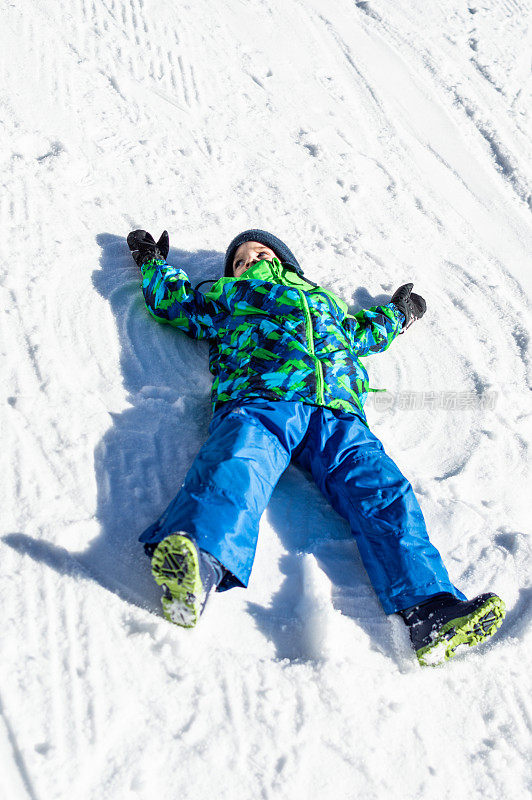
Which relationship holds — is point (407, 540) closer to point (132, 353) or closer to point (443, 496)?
point (443, 496)

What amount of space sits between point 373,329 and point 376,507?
105cm

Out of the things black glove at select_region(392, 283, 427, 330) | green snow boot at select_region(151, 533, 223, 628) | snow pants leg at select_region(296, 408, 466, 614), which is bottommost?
green snow boot at select_region(151, 533, 223, 628)

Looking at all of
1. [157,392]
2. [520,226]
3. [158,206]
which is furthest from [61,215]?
[520,226]

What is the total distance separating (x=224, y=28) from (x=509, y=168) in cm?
211

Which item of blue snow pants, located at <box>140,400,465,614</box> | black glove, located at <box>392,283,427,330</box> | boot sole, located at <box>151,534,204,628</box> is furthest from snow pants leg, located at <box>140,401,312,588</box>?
black glove, located at <box>392,283,427,330</box>

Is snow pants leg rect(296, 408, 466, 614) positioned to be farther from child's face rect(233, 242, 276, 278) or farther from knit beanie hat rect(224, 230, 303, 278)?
knit beanie hat rect(224, 230, 303, 278)

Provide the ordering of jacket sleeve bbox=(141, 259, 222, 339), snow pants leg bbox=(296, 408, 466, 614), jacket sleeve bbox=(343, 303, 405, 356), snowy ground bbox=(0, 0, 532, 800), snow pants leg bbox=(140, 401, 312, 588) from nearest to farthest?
snowy ground bbox=(0, 0, 532, 800) < snow pants leg bbox=(140, 401, 312, 588) < snow pants leg bbox=(296, 408, 466, 614) < jacket sleeve bbox=(141, 259, 222, 339) < jacket sleeve bbox=(343, 303, 405, 356)

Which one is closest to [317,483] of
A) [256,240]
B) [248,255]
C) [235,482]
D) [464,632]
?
[235,482]

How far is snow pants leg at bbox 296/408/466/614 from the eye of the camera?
6.32ft

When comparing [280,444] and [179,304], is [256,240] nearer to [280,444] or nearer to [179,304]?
[179,304]

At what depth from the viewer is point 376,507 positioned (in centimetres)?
207

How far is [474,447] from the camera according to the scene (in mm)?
2654

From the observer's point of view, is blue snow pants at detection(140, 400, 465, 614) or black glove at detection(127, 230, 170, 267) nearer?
blue snow pants at detection(140, 400, 465, 614)

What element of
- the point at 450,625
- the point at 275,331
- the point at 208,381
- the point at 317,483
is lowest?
the point at 208,381
